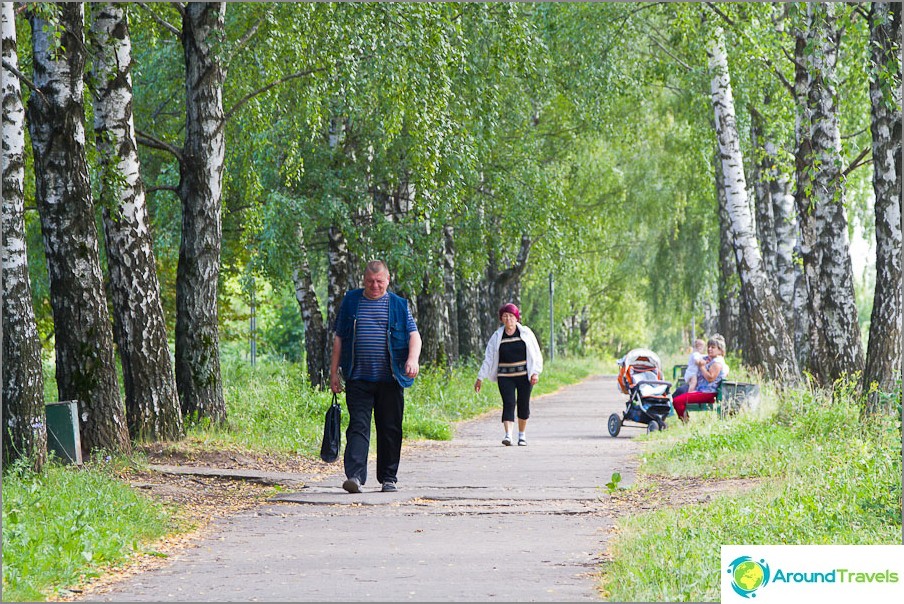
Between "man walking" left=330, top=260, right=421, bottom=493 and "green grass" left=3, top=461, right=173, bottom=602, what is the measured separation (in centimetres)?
213

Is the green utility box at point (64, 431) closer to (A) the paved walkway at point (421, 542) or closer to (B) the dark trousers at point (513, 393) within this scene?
(A) the paved walkway at point (421, 542)

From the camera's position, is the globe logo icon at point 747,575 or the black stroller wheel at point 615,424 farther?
the black stroller wheel at point 615,424

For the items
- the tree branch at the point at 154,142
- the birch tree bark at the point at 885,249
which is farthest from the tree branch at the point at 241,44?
the birch tree bark at the point at 885,249

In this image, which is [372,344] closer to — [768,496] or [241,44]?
[768,496]

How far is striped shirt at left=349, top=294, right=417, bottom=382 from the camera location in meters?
11.7

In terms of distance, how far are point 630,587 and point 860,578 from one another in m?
1.13

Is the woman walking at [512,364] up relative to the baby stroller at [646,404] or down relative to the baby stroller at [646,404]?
up

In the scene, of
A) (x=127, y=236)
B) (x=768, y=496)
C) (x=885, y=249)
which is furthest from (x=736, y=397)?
(x=127, y=236)

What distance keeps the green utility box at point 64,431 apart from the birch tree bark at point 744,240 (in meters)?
14.0

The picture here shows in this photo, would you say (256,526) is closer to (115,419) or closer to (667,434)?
(115,419)

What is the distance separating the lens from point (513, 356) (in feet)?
57.7

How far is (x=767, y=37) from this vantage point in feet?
64.6

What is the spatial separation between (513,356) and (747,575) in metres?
11.1

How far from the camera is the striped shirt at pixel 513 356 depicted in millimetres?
17547
